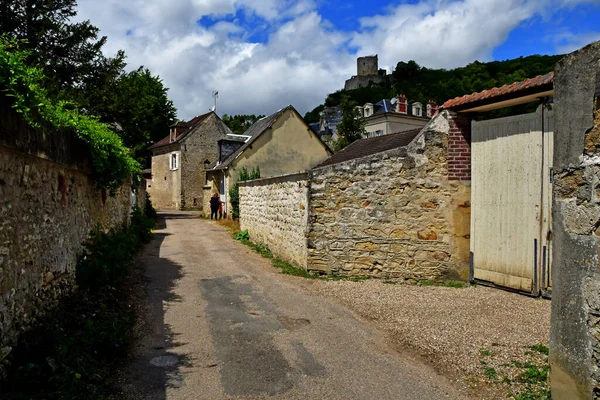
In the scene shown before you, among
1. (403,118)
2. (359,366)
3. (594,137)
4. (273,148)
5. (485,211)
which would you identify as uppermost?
(403,118)

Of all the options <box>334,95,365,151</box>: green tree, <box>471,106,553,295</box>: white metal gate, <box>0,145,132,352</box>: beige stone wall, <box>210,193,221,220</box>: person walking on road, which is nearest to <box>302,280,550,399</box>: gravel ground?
<box>471,106,553,295</box>: white metal gate

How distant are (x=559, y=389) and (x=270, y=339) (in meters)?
3.03

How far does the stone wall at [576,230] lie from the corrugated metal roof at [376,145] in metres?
9.72

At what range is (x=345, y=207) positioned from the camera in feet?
29.4

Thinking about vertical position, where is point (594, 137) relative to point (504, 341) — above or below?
above

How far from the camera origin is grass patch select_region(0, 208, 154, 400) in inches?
137

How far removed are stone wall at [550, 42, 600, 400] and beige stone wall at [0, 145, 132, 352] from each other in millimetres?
4393

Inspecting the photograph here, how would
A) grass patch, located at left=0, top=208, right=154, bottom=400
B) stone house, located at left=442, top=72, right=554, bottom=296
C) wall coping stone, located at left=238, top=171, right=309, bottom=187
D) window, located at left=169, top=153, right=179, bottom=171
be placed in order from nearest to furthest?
grass patch, located at left=0, top=208, right=154, bottom=400 < stone house, located at left=442, top=72, right=554, bottom=296 < wall coping stone, located at left=238, top=171, right=309, bottom=187 < window, located at left=169, top=153, right=179, bottom=171

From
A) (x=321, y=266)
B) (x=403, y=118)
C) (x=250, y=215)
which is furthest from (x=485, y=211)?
(x=403, y=118)

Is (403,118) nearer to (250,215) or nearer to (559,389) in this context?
(250,215)

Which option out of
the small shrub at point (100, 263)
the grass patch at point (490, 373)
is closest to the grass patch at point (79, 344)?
the small shrub at point (100, 263)

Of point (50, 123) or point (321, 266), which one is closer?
point (50, 123)

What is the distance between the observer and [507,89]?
23.6 ft

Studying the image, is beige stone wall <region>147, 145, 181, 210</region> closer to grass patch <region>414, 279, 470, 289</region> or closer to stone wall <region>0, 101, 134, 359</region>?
grass patch <region>414, 279, 470, 289</region>
